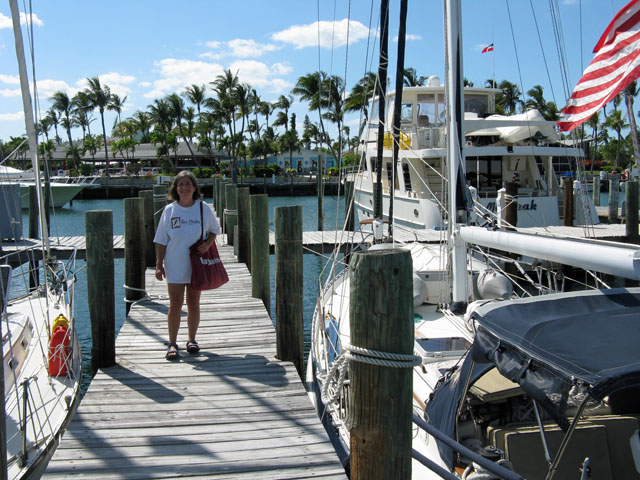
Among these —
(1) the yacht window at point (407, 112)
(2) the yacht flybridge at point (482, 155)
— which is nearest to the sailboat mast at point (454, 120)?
(2) the yacht flybridge at point (482, 155)

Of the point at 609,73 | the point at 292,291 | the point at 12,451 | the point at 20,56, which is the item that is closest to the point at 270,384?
the point at 292,291

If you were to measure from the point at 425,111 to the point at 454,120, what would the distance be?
1228 cm

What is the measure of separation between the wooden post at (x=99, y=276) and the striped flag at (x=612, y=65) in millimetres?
4013

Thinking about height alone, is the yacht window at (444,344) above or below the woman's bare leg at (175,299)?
below

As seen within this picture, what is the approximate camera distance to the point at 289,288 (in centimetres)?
512

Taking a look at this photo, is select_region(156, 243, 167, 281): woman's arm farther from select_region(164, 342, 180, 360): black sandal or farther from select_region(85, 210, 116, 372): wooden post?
select_region(164, 342, 180, 360): black sandal

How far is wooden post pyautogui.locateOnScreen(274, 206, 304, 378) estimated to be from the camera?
5023 millimetres

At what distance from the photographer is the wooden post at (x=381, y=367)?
215 centimetres

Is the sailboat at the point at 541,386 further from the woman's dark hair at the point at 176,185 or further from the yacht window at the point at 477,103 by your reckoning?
the yacht window at the point at 477,103

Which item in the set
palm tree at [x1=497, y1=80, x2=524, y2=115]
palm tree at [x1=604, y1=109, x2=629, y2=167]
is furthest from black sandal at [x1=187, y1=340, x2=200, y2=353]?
palm tree at [x1=604, y1=109, x2=629, y2=167]

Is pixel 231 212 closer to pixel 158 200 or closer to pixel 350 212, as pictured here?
pixel 158 200

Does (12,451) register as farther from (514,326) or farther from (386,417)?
(514,326)

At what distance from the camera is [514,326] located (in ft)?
10.1

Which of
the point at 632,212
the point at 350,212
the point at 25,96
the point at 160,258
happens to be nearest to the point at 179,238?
the point at 160,258
